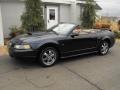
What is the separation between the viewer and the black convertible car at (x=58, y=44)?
543cm

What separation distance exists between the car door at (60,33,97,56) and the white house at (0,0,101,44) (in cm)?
456

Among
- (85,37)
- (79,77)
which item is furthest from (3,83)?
(85,37)

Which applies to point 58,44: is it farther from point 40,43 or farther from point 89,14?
point 89,14

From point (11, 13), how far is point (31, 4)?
79.8 inches

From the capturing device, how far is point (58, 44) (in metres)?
5.89

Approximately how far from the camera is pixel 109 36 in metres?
7.54

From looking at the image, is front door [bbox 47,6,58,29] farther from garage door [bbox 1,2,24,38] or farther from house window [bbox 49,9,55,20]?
garage door [bbox 1,2,24,38]

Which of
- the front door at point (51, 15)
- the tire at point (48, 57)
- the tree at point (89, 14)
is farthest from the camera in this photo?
the tree at point (89, 14)

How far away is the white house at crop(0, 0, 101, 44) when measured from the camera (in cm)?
1148

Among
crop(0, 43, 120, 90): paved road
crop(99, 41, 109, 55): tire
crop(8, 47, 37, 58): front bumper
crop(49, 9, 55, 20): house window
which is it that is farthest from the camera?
crop(49, 9, 55, 20): house window

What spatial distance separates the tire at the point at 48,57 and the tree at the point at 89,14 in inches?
351

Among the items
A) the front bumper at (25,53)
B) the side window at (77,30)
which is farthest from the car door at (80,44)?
the front bumper at (25,53)

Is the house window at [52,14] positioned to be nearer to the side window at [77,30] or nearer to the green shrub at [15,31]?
the green shrub at [15,31]

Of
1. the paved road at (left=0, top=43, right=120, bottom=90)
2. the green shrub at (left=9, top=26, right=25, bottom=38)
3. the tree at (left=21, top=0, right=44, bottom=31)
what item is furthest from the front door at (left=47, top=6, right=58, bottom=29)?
the paved road at (left=0, top=43, right=120, bottom=90)
